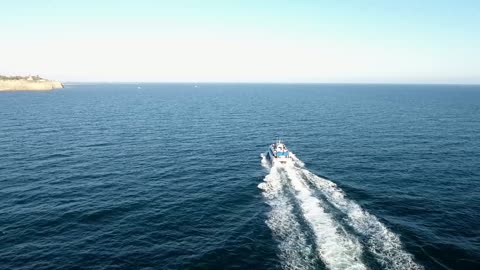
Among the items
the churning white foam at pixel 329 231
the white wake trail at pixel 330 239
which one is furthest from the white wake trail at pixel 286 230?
the white wake trail at pixel 330 239

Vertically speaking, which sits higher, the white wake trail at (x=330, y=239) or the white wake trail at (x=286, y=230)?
the white wake trail at (x=330, y=239)

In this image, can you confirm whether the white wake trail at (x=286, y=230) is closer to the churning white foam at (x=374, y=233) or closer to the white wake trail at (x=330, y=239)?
the white wake trail at (x=330, y=239)

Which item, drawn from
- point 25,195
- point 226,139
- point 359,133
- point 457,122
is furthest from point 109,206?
point 457,122

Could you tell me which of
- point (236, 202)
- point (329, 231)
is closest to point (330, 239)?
point (329, 231)

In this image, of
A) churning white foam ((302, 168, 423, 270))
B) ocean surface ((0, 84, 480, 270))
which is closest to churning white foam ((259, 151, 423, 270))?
churning white foam ((302, 168, 423, 270))

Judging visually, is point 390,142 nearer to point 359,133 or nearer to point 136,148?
point 359,133
